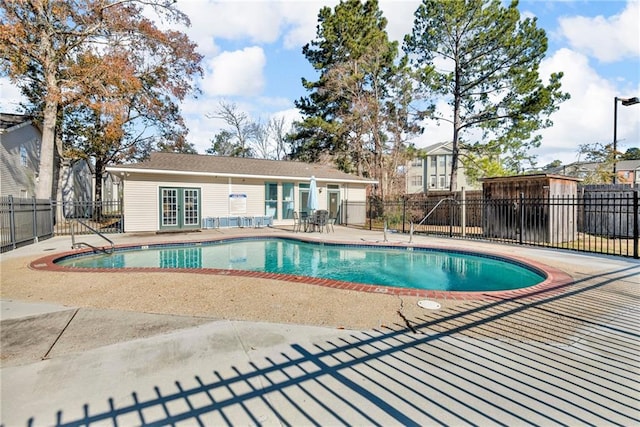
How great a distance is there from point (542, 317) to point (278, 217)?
1465 centimetres

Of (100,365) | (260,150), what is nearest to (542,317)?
(100,365)

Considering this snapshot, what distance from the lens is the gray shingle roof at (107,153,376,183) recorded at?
14.1 m

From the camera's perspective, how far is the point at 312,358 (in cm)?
283

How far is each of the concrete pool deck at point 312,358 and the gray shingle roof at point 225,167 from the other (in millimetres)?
9967

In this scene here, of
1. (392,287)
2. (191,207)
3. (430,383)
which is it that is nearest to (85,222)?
(191,207)

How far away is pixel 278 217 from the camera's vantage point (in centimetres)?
1756

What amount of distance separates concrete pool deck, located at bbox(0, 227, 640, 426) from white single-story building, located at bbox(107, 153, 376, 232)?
31.5 feet

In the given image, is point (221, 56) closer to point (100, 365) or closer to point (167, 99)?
point (167, 99)

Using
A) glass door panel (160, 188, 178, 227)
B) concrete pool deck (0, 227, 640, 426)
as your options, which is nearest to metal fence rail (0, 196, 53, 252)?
glass door panel (160, 188, 178, 227)

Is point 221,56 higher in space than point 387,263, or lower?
higher

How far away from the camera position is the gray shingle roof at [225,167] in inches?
557

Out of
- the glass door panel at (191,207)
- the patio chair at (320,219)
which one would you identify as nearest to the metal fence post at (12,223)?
the glass door panel at (191,207)

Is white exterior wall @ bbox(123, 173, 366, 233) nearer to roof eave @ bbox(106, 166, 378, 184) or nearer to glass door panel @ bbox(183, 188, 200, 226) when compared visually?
glass door panel @ bbox(183, 188, 200, 226)

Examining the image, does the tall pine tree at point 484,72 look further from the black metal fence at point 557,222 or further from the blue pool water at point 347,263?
the blue pool water at point 347,263
